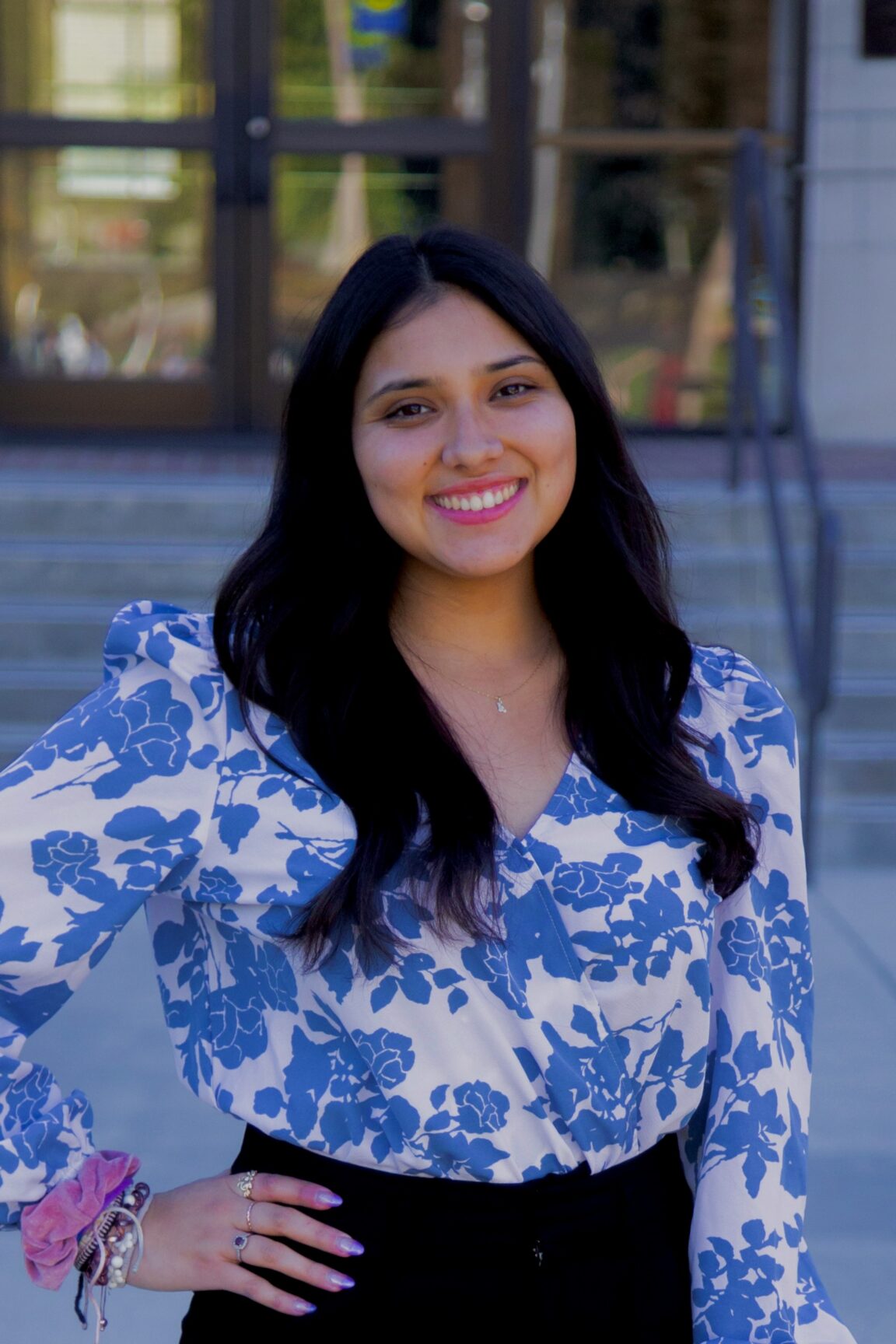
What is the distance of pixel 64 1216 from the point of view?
1568mm

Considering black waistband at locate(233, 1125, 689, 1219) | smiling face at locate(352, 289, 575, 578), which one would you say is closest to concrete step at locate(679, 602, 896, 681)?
smiling face at locate(352, 289, 575, 578)

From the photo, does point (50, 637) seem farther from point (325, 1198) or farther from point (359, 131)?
point (325, 1198)

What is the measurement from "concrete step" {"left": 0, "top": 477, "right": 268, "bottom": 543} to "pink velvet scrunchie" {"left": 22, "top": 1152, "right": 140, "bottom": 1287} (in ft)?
15.1

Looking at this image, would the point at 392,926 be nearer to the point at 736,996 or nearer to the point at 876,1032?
the point at 736,996

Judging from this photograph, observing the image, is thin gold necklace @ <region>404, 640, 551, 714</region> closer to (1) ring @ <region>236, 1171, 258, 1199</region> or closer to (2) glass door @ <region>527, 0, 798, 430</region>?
(1) ring @ <region>236, 1171, 258, 1199</region>

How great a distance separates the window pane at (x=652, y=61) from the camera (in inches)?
308

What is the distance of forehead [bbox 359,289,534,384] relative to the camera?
1.66 m

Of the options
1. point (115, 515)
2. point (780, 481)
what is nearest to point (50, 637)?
point (115, 515)

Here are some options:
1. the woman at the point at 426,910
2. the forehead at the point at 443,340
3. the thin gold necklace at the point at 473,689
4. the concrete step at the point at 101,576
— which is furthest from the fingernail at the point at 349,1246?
the concrete step at the point at 101,576

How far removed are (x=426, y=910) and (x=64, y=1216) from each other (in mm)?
438

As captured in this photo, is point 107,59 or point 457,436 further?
point 107,59

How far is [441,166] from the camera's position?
7.79 meters

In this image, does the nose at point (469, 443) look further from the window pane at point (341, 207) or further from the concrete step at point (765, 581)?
the window pane at point (341, 207)

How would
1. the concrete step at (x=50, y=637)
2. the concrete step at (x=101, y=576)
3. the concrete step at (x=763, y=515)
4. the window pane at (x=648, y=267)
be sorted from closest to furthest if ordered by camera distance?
the concrete step at (x=50, y=637) < the concrete step at (x=101, y=576) < the concrete step at (x=763, y=515) < the window pane at (x=648, y=267)
